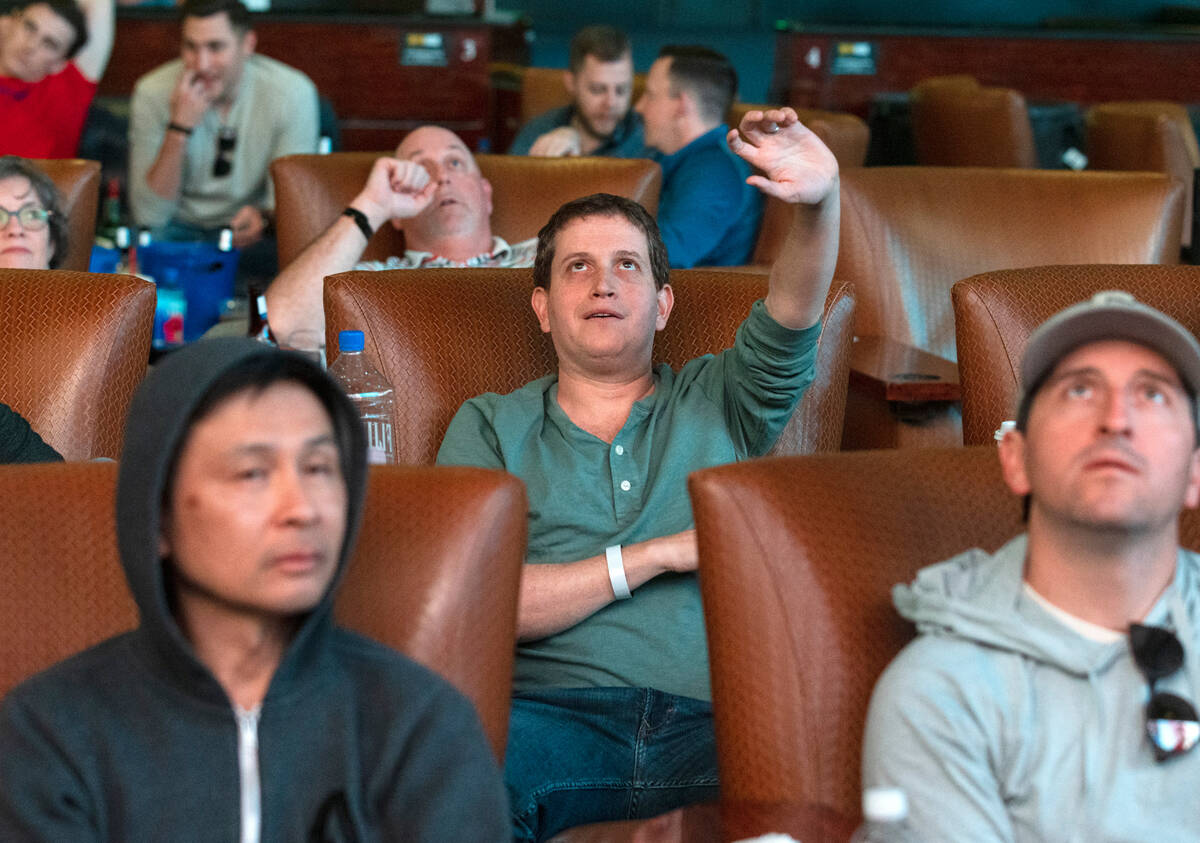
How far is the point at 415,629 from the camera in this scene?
1.38 meters

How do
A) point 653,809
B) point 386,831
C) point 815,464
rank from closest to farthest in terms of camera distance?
point 386,831, point 815,464, point 653,809

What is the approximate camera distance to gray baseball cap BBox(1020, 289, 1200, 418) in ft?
4.26

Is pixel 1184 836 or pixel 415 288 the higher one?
pixel 415 288

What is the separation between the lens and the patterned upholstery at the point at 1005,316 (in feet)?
6.82

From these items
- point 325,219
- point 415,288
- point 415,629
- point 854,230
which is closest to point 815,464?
point 415,629

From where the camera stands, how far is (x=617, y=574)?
6.19 ft

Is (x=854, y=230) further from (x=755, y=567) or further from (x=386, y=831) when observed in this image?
(x=386, y=831)

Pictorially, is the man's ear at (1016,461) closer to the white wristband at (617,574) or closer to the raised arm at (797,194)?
the raised arm at (797,194)

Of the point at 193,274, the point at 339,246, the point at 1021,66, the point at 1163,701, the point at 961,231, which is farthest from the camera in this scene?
the point at 1021,66

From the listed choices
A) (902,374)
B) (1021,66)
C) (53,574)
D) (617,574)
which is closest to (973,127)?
(1021,66)

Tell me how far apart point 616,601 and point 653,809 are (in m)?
0.29

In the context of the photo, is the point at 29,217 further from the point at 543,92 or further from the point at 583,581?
the point at 543,92

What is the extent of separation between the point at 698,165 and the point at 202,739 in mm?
2882

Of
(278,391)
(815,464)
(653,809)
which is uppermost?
(278,391)
